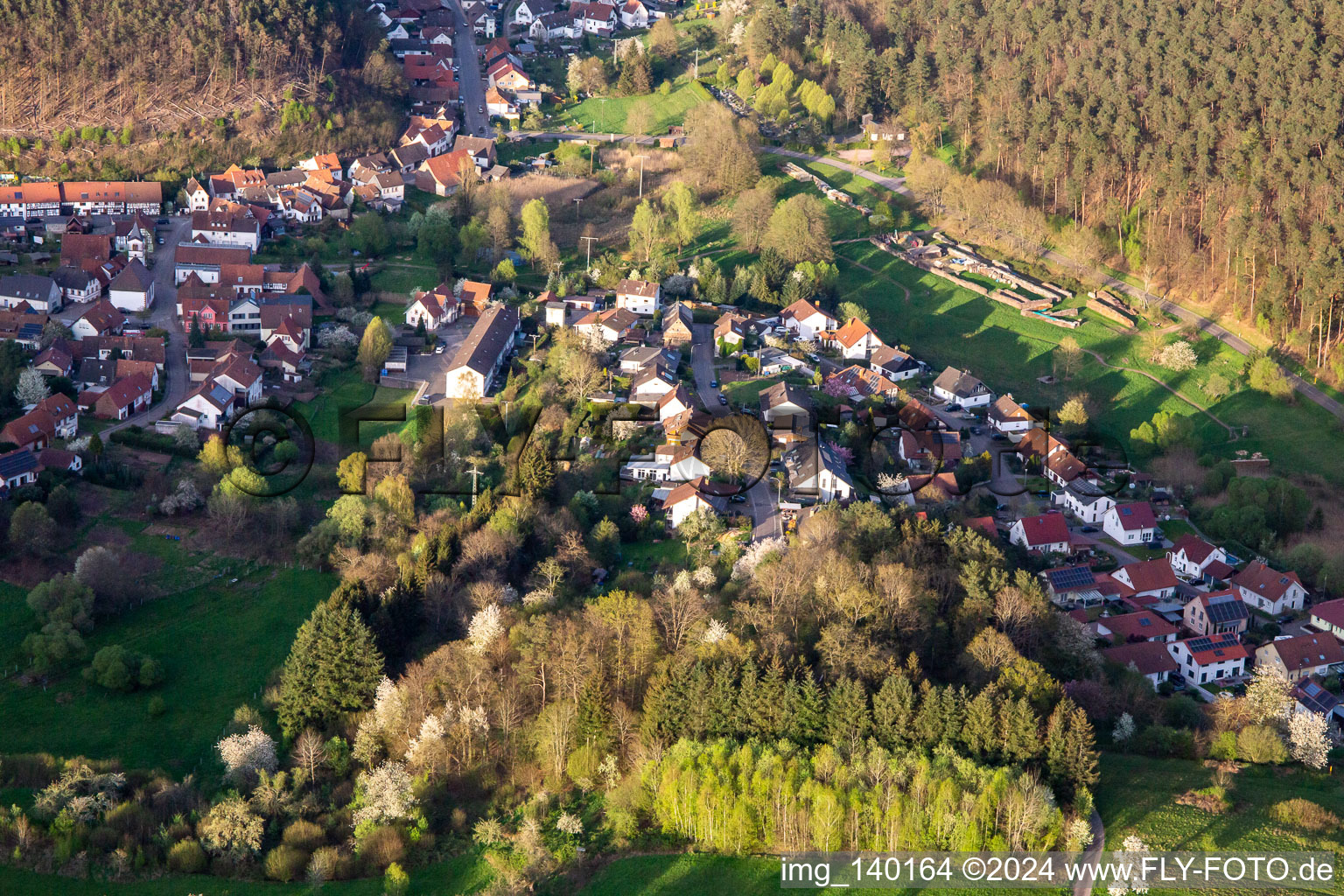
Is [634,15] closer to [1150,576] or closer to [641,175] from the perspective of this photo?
[641,175]

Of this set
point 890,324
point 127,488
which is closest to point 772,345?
point 890,324

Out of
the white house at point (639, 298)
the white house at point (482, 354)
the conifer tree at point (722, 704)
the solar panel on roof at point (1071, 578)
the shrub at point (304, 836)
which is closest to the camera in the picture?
the shrub at point (304, 836)

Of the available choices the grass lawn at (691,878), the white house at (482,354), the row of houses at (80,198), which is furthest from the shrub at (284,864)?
the row of houses at (80,198)

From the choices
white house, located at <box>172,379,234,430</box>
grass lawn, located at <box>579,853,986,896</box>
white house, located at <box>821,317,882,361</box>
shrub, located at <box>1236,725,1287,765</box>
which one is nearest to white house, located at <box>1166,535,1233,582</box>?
shrub, located at <box>1236,725,1287,765</box>

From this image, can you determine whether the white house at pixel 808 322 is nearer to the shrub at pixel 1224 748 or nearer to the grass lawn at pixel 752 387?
the grass lawn at pixel 752 387

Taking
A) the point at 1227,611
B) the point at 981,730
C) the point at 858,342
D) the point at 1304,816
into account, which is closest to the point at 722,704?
the point at 981,730
